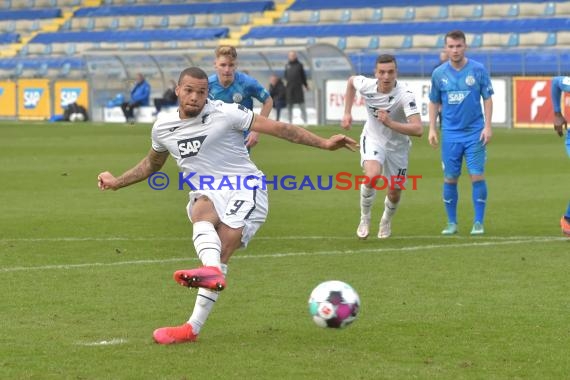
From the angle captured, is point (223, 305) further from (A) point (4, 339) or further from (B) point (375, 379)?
(B) point (375, 379)

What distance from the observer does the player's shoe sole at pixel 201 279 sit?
6.93 m

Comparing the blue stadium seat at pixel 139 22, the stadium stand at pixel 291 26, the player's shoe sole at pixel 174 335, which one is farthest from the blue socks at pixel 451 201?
the blue stadium seat at pixel 139 22

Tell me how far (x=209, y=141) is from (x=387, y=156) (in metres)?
5.53

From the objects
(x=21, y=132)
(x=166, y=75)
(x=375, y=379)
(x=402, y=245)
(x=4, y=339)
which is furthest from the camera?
(x=166, y=75)

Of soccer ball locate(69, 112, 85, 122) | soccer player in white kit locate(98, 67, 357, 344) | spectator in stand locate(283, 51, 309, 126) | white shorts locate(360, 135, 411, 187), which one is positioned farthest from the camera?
soccer ball locate(69, 112, 85, 122)

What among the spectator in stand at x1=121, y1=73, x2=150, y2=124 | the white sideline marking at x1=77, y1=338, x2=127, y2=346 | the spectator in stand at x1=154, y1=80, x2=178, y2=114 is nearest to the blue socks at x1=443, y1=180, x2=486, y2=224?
the white sideline marking at x1=77, y1=338, x2=127, y2=346

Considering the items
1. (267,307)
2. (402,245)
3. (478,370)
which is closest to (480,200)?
(402,245)

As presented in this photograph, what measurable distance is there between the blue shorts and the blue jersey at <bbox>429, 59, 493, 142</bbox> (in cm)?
6

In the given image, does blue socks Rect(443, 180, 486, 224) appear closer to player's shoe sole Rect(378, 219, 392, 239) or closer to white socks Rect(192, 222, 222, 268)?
player's shoe sole Rect(378, 219, 392, 239)

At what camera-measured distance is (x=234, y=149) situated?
25.7 feet

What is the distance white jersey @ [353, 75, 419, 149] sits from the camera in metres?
12.7

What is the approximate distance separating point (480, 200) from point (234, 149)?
601 centimetres

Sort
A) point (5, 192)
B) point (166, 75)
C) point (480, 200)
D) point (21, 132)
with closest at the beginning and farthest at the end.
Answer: point (480, 200)
point (5, 192)
point (21, 132)
point (166, 75)

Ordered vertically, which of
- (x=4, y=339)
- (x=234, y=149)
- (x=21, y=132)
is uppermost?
(x=234, y=149)
